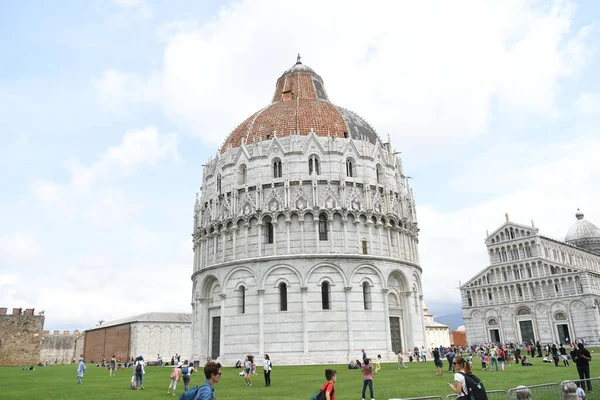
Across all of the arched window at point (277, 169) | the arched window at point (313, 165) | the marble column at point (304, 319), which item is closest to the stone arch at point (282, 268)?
the marble column at point (304, 319)

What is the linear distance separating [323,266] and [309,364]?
743cm

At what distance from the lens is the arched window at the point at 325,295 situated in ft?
121

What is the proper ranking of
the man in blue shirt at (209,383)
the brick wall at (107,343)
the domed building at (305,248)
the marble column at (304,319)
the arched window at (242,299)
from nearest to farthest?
the man in blue shirt at (209,383) < the marble column at (304,319) < the domed building at (305,248) < the arched window at (242,299) < the brick wall at (107,343)

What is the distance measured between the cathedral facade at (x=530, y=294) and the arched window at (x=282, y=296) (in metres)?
52.6

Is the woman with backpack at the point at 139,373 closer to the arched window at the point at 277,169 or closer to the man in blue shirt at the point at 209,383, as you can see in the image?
the man in blue shirt at the point at 209,383

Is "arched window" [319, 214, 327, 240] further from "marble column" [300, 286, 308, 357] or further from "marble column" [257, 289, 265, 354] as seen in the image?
"marble column" [257, 289, 265, 354]

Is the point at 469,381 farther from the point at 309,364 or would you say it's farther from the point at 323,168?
the point at 323,168

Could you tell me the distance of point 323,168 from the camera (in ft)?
133

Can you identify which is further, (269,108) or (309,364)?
(269,108)

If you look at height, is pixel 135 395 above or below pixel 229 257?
below

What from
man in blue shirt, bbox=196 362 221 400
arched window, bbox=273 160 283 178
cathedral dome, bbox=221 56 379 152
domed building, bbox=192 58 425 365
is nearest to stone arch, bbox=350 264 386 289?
domed building, bbox=192 58 425 365

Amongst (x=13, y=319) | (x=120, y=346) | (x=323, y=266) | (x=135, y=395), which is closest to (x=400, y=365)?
(x=323, y=266)

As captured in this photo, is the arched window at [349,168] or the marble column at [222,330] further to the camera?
the arched window at [349,168]

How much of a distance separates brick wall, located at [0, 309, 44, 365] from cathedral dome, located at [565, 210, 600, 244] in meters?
98.0
